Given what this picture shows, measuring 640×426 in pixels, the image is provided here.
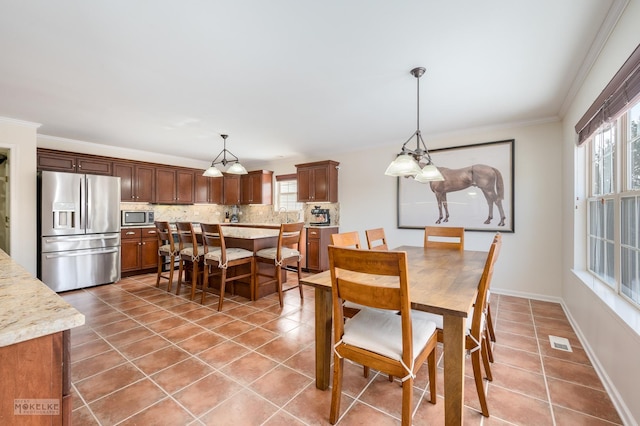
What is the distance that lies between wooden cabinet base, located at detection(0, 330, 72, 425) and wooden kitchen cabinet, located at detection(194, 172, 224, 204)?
5946mm

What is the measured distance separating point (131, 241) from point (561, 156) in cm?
669

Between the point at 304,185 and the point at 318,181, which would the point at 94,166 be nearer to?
the point at 304,185

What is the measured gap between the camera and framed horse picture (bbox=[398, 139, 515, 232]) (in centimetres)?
392

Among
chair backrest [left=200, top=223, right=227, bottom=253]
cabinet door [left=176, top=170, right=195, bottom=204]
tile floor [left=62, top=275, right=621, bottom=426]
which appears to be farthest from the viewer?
cabinet door [left=176, top=170, right=195, bottom=204]

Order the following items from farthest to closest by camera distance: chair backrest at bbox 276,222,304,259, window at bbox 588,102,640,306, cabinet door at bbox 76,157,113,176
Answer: cabinet door at bbox 76,157,113,176 → chair backrest at bbox 276,222,304,259 → window at bbox 588,102,640,306

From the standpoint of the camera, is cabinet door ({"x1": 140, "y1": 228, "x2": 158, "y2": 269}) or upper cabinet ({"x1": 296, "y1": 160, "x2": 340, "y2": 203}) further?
upper cabinet ({"x1": 296, "y1": 160, "x2": 340, "y2": 203})

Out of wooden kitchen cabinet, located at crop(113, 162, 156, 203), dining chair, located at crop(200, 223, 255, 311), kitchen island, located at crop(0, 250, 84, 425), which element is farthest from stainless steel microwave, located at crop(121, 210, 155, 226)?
kitchen island, located at crop(0, 250, 84, 425)

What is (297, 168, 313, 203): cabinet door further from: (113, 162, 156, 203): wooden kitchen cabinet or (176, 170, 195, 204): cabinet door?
(113, 162, 156, 203): wooden kitchen cabinet

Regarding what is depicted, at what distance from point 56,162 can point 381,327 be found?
5434 mm

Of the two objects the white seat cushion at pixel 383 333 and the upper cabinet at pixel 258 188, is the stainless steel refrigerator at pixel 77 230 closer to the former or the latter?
the upper cabinet at pixel 258 188

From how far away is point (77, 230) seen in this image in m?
4.29

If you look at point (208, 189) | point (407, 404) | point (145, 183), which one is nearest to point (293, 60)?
point (407, 404)

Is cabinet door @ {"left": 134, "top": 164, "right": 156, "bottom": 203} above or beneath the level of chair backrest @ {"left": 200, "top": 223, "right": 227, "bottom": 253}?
above

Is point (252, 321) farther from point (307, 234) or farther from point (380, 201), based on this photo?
point (380, 201)
